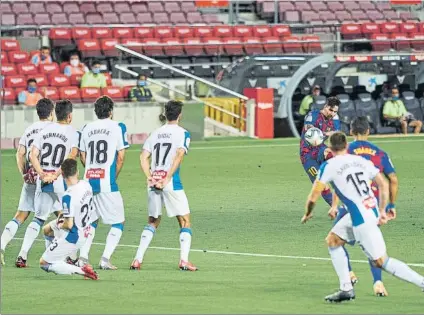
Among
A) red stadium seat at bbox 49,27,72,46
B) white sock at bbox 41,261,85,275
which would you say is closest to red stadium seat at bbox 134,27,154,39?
red stadium seat at bbox 49,27,72,46

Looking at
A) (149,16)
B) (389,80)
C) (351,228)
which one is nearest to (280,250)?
(351,228)

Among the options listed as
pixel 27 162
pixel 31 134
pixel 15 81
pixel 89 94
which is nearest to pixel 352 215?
pixel 31 134

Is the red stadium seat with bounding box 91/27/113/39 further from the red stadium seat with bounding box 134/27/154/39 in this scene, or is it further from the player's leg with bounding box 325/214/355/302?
the player's leg with bounding box 325/214/355/302

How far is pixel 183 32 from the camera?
39.4 metres

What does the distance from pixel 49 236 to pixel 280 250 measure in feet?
10.1

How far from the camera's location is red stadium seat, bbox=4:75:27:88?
3234 centimetres

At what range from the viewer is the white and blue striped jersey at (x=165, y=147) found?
13414 millimetres

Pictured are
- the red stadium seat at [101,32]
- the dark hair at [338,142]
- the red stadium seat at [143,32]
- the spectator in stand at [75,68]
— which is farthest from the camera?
the red stadium seat at [143,32]

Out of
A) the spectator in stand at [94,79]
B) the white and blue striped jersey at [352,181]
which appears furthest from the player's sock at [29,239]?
the spectator in stand at [94,79]

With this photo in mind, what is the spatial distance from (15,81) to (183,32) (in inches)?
328

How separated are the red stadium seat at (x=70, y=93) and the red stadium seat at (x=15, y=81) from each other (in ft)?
3.60

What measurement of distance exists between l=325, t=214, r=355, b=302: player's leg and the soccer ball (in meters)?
5.27

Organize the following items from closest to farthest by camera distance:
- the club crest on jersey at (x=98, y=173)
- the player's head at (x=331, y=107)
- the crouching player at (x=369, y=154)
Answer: the crouching player at (x=369, y=154)
the club crest on jersey at (x=98, y=173)
the player's head at (x=331, y=107)

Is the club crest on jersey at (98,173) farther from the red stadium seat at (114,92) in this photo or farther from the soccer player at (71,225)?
the red stadium seat at (114,92)
